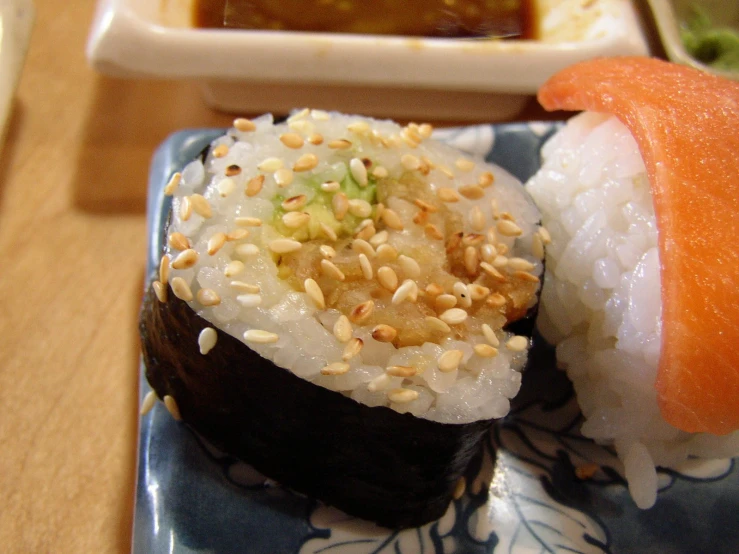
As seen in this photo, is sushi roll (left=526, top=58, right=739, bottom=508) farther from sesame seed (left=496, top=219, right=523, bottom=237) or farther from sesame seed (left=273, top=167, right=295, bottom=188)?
sesame seed (left=273, top=167, right=295, bottom=188)

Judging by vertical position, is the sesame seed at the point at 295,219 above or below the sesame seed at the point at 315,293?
above

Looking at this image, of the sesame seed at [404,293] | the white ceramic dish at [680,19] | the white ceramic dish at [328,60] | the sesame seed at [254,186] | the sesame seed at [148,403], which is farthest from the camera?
the white ceramic dish at [680,19]

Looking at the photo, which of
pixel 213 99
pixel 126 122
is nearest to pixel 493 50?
pixel 213 99

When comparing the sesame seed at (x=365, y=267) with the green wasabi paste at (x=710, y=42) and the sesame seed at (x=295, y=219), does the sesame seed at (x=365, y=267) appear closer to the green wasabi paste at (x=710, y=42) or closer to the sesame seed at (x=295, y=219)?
the sesame seed at (x=295, y=219)

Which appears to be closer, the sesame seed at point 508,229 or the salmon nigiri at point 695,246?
the salmon nigiri at point 695,246

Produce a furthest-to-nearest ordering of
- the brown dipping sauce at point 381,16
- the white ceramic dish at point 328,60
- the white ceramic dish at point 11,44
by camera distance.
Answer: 1. the brown dipping sauce at point 381,16
2. the white ceramic dish at point 328,60
3. the white ceramic dish at point 11,44

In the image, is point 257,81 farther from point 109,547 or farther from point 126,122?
point 109,547

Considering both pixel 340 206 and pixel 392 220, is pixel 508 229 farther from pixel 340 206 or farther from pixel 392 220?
pixel 340 206

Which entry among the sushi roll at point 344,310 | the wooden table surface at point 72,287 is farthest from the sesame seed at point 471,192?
the wooden table surface at point 72,287

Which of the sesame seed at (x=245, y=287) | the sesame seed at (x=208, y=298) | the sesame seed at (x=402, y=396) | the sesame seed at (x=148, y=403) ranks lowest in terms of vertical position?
the sesame seed at (x=148, y=403)
